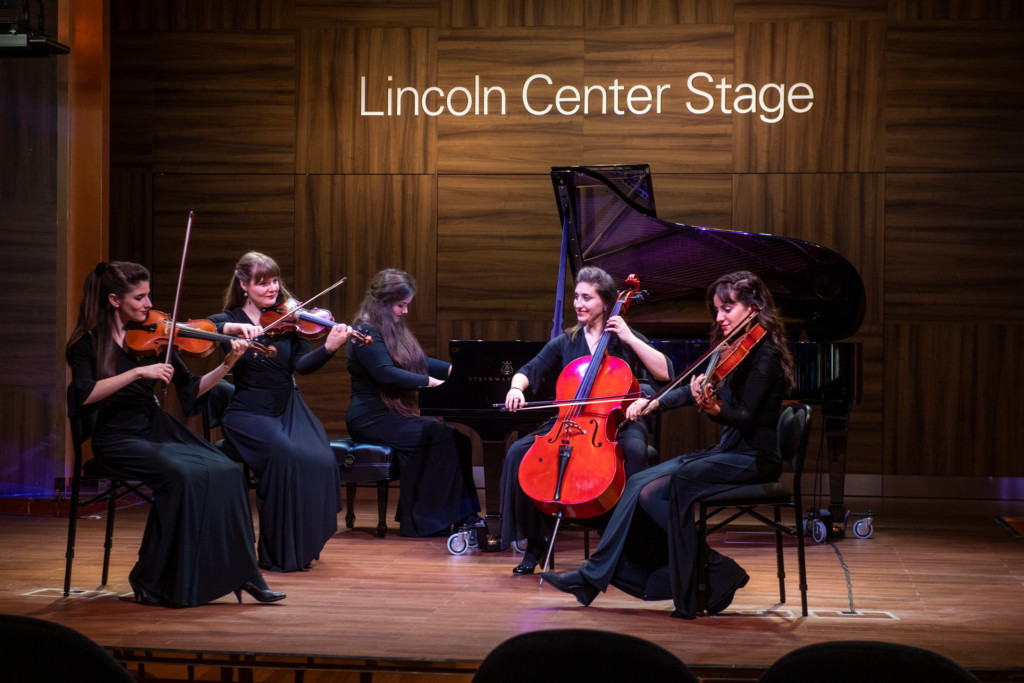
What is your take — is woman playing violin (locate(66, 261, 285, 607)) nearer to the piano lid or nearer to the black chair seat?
the black chair seat

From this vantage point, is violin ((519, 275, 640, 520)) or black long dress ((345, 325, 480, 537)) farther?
black long dress ((345, 325, 480, 537))

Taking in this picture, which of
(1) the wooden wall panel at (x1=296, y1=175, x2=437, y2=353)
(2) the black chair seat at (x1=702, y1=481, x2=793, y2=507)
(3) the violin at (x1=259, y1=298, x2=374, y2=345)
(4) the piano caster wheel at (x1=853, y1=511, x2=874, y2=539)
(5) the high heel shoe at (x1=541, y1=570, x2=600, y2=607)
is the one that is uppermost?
(1) the wooden wall panel at (x1=296, y1=175, x2=437, y2=353)

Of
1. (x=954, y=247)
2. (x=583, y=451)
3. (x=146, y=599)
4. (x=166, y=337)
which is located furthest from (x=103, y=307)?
(x=954, y=247)

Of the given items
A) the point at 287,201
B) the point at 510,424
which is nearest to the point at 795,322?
the point at 510,424

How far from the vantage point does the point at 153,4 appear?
23.2 ft

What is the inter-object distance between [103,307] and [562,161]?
11.7ft

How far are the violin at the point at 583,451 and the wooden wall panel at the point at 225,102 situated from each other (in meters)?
3.68

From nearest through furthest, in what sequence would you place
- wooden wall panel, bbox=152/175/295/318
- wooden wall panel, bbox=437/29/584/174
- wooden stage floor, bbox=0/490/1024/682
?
wooden stage floor, bbox=0/490/1024/682
wooden wall panel, bbox=437/29/584/174
wooden wall panel, bbox=152/175/295/318

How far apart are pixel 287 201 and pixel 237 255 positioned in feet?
1.57

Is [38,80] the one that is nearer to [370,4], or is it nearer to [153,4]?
[153,4]

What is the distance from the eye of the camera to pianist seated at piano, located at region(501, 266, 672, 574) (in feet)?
14.4

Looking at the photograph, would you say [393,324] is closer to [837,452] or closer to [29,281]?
[837,452]

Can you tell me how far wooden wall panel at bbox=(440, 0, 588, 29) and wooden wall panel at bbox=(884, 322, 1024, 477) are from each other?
2.75 metres

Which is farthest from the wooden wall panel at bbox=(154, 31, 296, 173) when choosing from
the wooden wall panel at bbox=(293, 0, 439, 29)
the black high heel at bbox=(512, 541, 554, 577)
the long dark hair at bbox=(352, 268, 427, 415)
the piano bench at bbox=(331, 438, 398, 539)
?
the black high heel at bbox=(512, 541, 554, 577)
